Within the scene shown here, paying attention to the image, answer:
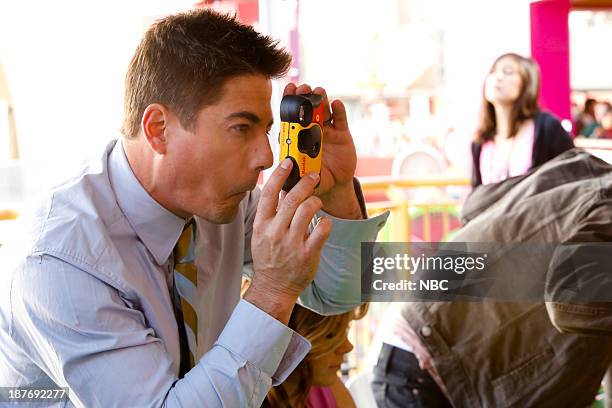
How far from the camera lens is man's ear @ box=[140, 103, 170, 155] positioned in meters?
1.02

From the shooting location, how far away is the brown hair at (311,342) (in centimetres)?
147

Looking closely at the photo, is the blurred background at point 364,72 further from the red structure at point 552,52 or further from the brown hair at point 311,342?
the brown hair at point 311,342

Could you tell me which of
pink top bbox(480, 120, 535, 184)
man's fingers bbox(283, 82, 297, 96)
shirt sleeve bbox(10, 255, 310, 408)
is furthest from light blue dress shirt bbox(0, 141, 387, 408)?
pink top bbox(480, 120, 535, 184)

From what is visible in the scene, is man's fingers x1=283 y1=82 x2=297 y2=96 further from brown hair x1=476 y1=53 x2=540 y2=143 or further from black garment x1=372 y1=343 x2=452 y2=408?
black garment x1=372 y1=343 x2=452 y2=408

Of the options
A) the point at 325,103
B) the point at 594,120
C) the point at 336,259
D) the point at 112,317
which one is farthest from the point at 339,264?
the point at 594,120

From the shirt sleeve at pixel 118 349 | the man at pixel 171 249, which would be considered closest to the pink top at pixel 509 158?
the man at pixel 171 249

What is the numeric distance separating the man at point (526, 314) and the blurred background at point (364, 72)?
72 mm

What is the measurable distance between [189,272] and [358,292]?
38 cm

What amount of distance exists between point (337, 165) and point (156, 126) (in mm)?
347

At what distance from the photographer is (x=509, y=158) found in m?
1.66

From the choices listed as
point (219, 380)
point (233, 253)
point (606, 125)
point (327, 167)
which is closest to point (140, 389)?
point (219, 380)

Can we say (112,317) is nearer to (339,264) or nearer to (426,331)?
(339,264)

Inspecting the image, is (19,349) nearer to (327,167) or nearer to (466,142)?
(327,167)

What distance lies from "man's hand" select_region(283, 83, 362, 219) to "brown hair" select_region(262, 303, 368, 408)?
264 millimetres
